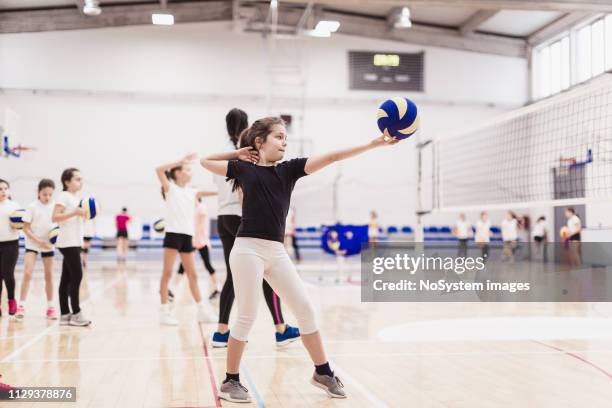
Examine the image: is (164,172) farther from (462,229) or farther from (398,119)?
(462,229)

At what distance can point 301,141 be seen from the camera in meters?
18.2

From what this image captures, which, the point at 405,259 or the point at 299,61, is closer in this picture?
the point at 405,259

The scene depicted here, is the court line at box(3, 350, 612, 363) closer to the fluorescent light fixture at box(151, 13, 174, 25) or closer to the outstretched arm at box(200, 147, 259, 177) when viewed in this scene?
the outstretched arm at box(200, 147, 259, 177)

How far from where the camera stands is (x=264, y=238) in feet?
10.8

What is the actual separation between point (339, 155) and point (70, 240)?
3.54m

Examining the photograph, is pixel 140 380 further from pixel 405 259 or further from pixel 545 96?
pixel 545 96

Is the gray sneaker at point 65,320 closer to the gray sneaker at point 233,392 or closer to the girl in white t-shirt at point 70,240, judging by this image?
the girl in white t-shirt at point 70,240

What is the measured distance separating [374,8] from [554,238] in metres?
8.95

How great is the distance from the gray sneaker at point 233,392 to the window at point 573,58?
53.9 feet

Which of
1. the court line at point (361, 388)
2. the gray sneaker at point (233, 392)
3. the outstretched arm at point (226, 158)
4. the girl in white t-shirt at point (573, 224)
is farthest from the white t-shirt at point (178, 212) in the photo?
the girl in white t-shirt at point (573, 224)

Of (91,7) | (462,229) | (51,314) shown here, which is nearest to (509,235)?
(462,229)

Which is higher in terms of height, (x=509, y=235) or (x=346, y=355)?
(x=509, y=235)

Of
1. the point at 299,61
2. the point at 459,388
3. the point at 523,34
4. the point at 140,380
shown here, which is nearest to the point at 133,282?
the point at 140,380

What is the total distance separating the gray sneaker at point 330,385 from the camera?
11.1 ft
